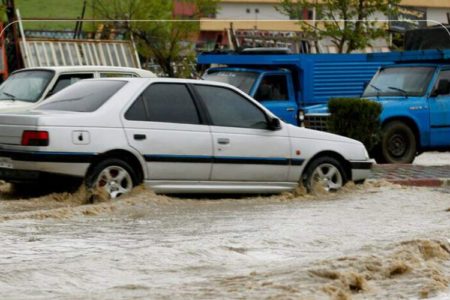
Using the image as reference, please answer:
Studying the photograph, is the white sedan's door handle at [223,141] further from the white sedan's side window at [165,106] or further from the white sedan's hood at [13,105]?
the white sedan's hood at [13,105]

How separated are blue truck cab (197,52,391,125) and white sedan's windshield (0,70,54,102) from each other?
5.85 meters

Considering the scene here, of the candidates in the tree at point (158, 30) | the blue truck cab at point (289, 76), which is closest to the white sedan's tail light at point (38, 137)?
the blue truck cab at point (289, 76)

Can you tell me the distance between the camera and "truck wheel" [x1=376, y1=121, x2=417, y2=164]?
1984 cm

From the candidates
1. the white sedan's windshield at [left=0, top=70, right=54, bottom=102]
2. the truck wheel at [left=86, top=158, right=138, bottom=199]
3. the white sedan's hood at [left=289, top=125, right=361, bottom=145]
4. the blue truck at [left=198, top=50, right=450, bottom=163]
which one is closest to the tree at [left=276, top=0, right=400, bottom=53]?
the blue truck at [left=198, top=50, right=450, bottom=163]

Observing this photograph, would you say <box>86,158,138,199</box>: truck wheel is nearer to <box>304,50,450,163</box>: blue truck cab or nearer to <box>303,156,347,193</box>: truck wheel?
<box>303,156,347,193</box>: truck wheel

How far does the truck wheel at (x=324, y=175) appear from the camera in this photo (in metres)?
13.4

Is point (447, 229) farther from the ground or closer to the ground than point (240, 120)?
closer to the ground

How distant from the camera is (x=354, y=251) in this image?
8797 mm

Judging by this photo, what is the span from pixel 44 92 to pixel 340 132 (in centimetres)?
498

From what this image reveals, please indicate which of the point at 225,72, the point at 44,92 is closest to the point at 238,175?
the point at 44,92

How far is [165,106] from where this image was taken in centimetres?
1241

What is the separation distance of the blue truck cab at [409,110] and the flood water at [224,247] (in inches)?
268

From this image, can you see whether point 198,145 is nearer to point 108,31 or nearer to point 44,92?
point 44,92

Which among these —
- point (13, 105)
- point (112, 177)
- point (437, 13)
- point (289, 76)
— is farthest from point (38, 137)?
point (437, 13)
